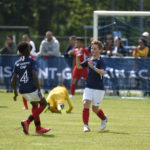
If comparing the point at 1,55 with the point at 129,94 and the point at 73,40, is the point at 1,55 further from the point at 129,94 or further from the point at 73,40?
the point at 129,94

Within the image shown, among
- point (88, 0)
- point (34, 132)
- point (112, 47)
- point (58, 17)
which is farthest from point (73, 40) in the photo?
point (58, 17)

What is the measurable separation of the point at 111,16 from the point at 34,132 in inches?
398

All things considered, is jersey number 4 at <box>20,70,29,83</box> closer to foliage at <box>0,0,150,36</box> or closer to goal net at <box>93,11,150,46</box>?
goal net at <box>93,11,150,46</box>

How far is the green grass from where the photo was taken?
9.31 metres

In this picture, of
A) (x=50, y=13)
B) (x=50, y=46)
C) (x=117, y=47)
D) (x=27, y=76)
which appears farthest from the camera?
(x=50, y=13)

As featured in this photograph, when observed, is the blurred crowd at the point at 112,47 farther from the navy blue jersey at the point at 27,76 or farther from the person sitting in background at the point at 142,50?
the navy blue jersey at the point at 27,76

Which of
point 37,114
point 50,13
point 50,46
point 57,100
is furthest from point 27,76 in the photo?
point 50,13

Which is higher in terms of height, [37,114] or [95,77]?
[95,77]

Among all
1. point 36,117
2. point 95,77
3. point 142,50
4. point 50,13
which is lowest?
point 36,117

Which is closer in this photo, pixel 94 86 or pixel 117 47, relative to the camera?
pixel 94 86

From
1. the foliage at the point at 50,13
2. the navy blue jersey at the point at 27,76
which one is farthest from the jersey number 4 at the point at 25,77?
the foliage at the point at 50,13

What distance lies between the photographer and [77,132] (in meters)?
10.9

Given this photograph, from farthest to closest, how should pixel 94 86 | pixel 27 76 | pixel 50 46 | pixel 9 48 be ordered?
pixel 9 48 → pixel 50 46 → pixel 94 86 → pixel 27 76

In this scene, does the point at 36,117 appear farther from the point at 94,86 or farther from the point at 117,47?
the point at 117,47
